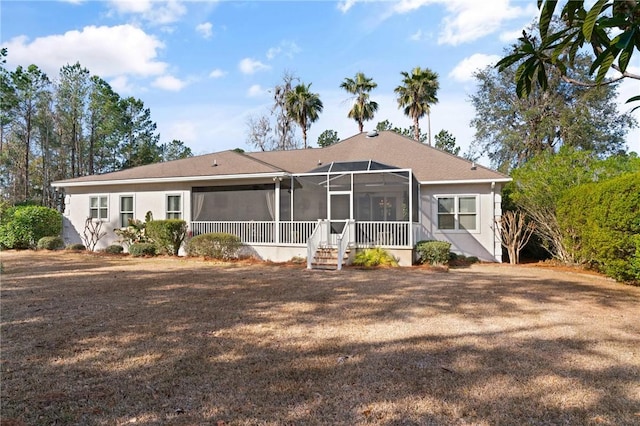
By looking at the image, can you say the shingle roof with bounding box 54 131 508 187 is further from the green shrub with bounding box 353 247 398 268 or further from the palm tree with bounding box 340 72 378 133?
the palm tree with bounding box 340 72 378 133

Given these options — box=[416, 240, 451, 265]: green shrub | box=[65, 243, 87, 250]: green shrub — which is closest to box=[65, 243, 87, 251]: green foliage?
box=[65, 243, 87, 250]: green shrub

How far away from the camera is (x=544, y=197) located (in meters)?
11.9

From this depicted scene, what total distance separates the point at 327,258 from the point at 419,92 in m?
20.4

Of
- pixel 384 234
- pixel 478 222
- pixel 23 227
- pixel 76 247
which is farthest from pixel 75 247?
pixel 478 222

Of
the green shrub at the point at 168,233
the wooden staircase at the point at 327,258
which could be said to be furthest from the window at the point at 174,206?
the wooden staircase at the point at 327,258

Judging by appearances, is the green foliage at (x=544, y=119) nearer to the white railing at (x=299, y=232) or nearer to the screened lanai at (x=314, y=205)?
the screened lanai at (x=314, y=205)

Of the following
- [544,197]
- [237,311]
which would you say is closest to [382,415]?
[237,311]

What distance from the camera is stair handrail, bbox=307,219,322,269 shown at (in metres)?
10.9

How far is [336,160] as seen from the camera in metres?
16.5

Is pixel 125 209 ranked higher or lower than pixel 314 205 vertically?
lower

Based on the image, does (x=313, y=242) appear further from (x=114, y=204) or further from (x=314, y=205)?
(x=114, y=204)

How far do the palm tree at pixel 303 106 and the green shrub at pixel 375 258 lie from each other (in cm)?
1959

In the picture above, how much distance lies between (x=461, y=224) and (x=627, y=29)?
10920mm

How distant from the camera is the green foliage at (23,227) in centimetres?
1589
